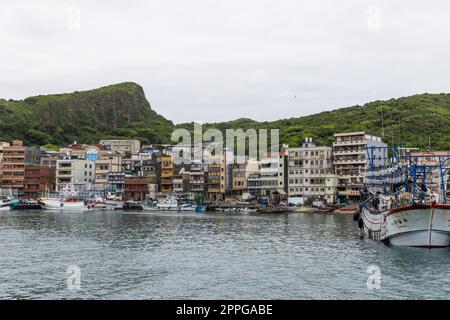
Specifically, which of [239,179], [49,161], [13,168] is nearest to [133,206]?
[239,179]

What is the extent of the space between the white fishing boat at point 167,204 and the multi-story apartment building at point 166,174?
1295 cm

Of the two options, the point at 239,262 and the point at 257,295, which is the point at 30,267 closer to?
the point at 239,262

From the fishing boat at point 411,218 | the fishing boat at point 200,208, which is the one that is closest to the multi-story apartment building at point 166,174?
the fishing boat at point 200,208

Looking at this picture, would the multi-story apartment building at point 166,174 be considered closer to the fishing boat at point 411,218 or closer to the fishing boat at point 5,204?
the fishing boat at point 5,204

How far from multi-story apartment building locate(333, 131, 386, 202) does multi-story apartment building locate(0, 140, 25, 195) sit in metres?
97.1

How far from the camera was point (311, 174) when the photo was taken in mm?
135125

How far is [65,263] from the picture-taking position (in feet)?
134

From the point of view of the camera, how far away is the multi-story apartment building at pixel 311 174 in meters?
132

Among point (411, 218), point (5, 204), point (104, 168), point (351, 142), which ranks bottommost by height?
point (5, 204)

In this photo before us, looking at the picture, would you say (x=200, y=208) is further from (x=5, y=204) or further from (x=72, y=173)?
(x=5, y=204)

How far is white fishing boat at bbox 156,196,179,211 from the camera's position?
5379 inches

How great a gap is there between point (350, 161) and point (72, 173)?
85090 millimetres

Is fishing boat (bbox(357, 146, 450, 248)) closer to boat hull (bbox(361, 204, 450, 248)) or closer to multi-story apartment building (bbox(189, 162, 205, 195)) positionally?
boat hull (bbox(361, 204, 450, 248))

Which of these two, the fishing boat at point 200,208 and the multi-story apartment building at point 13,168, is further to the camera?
the multi-story apartment building at point 13,168
